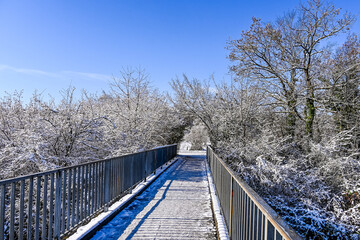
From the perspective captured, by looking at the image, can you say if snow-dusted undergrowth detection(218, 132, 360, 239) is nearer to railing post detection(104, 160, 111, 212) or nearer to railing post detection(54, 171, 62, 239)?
railing post detection(104, 160, 111, 212)

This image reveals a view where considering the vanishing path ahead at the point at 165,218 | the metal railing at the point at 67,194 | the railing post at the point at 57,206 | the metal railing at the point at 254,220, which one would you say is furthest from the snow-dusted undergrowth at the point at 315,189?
the railing post at the point at 57,206

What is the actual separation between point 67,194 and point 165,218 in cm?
200

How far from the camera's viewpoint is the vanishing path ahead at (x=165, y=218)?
13.4 ft

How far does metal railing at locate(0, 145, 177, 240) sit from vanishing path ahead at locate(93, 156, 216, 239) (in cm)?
48

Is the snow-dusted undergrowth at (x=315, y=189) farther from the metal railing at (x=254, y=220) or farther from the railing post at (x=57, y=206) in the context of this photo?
the railing post at (x=57, y=206)

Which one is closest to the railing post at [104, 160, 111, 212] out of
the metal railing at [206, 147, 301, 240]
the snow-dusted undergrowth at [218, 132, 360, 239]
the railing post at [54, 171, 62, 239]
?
the railing post at [54, 171, 62, 239]

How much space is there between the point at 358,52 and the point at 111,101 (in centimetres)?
1663

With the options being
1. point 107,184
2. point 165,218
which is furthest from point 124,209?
point 165,218

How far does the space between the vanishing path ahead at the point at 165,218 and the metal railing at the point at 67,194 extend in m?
0.48

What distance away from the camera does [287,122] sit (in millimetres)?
15375

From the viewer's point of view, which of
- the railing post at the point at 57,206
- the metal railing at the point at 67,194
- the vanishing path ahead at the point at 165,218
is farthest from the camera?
the vanishing path ahead at the point at 165,218

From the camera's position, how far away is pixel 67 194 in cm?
398

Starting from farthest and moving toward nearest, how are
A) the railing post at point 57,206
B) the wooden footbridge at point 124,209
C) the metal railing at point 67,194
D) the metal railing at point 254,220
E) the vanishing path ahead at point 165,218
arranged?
the vanishing path ahead at point 165,218
the railing post at point 57,206
the metal railing at point 67,194
the wooden footbridge at point 124,209
the metal railing at point 254,220

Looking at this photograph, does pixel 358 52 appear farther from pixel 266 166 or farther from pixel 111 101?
pixel 111 101
